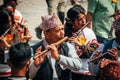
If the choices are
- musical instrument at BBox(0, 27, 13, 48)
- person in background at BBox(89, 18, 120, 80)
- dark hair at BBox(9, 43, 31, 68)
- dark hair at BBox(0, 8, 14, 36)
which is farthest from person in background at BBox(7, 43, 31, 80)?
dark hair at BBox(0, 8, 14, 36)

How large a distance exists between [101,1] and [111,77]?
3300mm

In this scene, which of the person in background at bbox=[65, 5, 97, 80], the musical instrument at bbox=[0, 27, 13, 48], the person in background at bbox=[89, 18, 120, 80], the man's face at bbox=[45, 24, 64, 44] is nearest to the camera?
the person in background at bbox=[89, 18, 120, 80]

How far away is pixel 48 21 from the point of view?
530cm

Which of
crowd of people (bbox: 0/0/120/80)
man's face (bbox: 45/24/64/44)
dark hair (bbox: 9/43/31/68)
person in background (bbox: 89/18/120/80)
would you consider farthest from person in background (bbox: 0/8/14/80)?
person in background (bbox: 89/18/120/80)

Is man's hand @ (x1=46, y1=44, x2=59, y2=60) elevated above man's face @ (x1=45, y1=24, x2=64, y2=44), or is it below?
below

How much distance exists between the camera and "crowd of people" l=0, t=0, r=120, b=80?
443 centimetres

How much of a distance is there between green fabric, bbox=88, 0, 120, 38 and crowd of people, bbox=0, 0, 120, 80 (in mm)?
1503

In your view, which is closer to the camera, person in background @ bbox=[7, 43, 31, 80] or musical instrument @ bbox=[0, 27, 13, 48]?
person in background @ bbox=[7, 43, 31, 80]

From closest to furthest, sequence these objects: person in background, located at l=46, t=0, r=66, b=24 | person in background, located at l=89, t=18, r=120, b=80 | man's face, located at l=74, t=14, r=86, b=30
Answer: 1. person in background, located at l=89, t=18, r=120, b=80
2. man's face, located at l=74, t=14, r=86, b=30
3. person in background, located at l=46, t=0, r=66, b=24

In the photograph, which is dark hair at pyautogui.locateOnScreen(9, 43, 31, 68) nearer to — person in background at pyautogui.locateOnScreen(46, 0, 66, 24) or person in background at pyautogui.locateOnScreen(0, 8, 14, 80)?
person in background at pyautogui.locateOnScreen(0, 8, 14, 80)

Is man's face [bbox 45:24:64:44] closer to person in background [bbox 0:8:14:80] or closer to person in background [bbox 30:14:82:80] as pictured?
person in background [bbox 30:14:82:80]

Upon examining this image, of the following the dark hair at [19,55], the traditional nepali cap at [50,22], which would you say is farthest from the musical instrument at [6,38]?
the dark hair at [19,55]

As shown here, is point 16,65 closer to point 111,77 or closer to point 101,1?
point 111,77

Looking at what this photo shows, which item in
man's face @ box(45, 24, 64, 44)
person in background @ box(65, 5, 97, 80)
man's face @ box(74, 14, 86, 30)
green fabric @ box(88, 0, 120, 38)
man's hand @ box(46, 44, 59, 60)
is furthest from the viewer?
green fabric @ box(88, 0, 120, 38)
